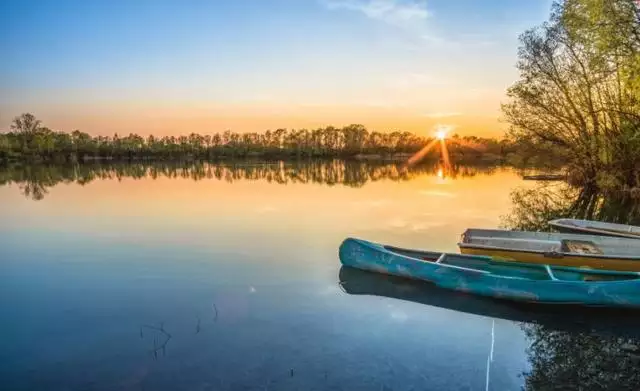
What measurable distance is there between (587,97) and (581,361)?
23.5 m

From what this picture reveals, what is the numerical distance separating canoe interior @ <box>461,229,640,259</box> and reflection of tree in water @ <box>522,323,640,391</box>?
3767mm

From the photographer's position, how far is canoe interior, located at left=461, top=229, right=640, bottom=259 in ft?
37.0

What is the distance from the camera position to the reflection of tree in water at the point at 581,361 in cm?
583

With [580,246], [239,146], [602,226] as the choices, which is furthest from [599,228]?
[239,146]

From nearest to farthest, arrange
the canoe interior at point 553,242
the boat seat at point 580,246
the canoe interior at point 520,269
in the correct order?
the canoe interior at point 520,269 < the canoe interior at point 553,242 < the boat seat at point 580,246

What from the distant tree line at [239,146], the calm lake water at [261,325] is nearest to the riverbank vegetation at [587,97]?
the calm lake water at [261,325]

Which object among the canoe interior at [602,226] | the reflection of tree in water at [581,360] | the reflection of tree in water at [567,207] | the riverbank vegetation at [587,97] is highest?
the riverbank vegetation at [587,97]

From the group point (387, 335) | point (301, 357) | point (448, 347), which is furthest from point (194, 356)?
point (448, 347)

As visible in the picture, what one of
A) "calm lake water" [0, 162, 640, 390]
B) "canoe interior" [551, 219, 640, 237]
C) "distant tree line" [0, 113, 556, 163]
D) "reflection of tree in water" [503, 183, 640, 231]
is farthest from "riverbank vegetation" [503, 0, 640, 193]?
"distant tree line" [0, 113, 556, 163]

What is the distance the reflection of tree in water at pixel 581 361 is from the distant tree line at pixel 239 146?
99.9m

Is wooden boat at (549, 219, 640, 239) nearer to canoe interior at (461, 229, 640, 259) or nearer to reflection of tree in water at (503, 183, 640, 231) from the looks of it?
reflection of tree in water at (503, 183, 640, 231)

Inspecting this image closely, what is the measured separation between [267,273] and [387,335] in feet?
14.9

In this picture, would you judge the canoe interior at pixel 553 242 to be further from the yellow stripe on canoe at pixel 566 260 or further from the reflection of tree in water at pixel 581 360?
the reflection of tree in water at pixel 581 360

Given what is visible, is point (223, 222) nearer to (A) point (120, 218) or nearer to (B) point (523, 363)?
(A) point (120, 218)
